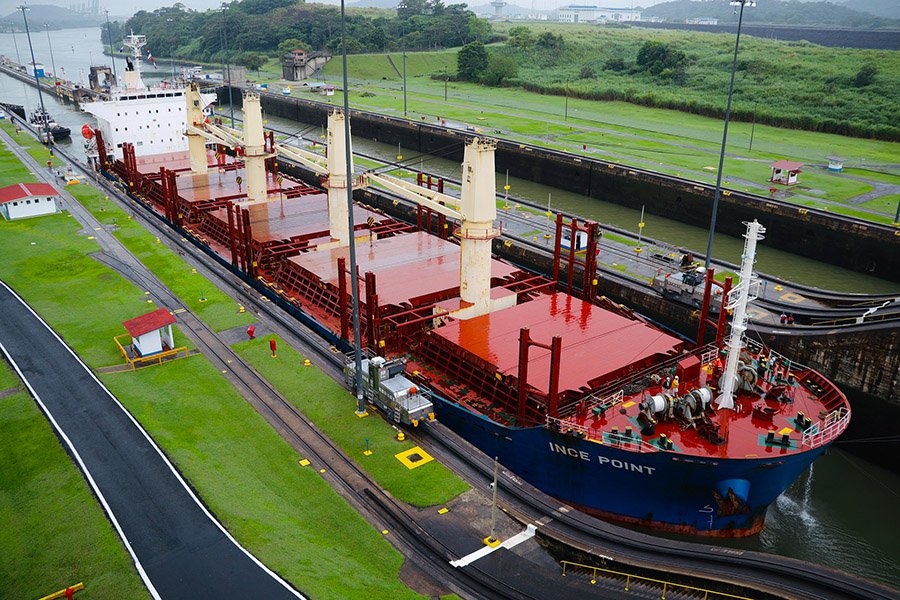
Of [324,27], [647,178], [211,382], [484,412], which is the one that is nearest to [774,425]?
[484,412]

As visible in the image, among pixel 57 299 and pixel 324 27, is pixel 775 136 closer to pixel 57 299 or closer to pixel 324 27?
pixel 57 299

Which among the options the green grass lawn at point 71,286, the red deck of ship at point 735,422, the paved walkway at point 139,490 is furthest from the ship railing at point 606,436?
the green grass lawn at point 71,286

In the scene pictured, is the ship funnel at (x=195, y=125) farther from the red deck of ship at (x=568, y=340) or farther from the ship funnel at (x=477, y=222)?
the red deck of ship at (x=568, y=340)

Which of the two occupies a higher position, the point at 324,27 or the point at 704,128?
the point at 324,27

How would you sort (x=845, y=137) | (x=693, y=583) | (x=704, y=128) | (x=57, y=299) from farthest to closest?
(x=704, y=128), (x=845, y=137), (x=57, y=299), (x=693, y=583)

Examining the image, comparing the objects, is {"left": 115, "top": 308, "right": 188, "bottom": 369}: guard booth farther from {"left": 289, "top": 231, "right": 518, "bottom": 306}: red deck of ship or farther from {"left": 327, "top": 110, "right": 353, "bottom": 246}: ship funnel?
{"left": 327, "top": 110, "right": 353, "bottom": 246}: ship funnel

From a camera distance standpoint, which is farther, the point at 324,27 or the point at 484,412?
the point at 324,27
